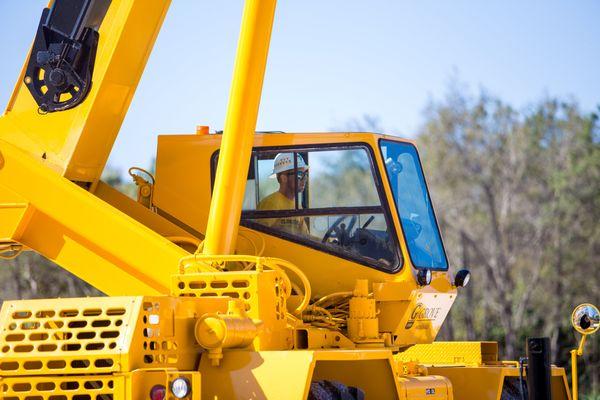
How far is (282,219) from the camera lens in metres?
10.3

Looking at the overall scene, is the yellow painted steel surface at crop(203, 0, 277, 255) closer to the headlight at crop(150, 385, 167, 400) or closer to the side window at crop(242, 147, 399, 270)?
the side window at crop(242, 147, 399, 270)

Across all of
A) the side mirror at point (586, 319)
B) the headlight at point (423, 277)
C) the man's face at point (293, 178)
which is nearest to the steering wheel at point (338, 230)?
the man's face at point (293, 178)

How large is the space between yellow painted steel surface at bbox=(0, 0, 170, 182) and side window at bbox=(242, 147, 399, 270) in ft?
4.73

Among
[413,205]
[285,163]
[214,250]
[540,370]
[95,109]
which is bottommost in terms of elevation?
[540,370]

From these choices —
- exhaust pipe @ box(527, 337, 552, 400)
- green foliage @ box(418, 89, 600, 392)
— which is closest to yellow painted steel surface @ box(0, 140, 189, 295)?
exhaust pipe @ box(527, 337, 552, 400)

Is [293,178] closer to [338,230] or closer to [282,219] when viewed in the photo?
[282,219]

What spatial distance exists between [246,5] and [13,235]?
263cm

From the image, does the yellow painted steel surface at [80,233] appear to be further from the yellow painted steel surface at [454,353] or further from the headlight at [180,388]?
the yellow painted steel surface at [454,353]

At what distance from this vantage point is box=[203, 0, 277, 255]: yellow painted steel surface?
8.75 meters

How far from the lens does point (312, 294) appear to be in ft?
33.0

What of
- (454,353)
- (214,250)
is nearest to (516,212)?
(454,353)

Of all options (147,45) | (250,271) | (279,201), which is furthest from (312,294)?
(147,45)

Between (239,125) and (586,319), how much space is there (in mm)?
3754

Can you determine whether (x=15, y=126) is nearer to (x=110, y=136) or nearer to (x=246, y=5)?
(x=110, y=136)
